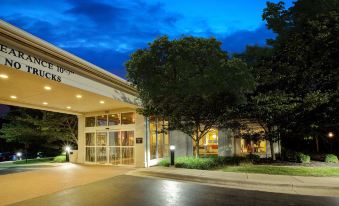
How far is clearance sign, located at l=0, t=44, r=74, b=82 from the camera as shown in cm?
901

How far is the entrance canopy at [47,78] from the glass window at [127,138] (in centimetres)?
185

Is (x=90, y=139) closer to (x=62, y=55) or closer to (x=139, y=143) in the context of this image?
(x=139, y=143)

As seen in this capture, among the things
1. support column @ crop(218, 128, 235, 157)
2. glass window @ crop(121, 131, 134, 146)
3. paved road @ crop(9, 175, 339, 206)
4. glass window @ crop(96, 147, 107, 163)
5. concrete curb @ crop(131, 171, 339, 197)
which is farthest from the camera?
support column @ crop(218, 128, 235, 157)

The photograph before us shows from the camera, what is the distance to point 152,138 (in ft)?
62.4

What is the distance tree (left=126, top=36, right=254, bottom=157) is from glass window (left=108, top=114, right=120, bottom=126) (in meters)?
3.50

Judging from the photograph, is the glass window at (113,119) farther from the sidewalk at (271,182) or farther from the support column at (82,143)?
the sidewalk at (271,182)

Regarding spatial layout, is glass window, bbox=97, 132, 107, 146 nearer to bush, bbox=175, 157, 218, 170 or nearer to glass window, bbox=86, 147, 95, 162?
glass window, bbox=86, 147, 95, 162

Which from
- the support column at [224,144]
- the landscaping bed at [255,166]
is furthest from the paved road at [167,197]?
the support column at [224,144]

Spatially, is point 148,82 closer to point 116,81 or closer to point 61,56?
point 116,81

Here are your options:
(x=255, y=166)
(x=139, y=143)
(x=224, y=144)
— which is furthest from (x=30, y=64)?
(x=224, y=144)

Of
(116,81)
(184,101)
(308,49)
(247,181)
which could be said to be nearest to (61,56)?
(116,81)

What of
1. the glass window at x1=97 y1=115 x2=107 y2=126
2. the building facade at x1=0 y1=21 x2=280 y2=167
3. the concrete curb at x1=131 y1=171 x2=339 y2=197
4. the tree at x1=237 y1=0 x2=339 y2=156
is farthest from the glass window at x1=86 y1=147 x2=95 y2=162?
the tree at x1=237 y1=0 x2=339 y2=156

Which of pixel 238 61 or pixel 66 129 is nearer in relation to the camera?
pixel 238 61

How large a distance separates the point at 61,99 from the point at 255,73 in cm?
1154
